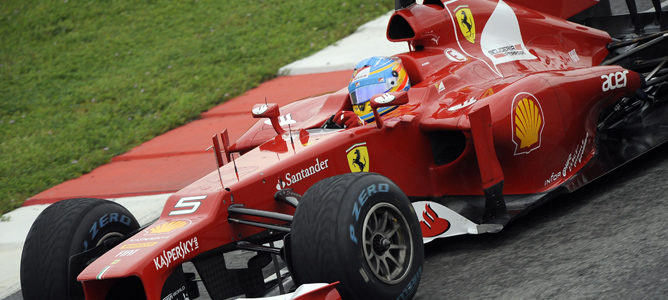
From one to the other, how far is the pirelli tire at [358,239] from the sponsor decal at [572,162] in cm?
164

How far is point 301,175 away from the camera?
4992mm

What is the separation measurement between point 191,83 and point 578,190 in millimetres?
7299

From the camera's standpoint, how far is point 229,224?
15.1 ft

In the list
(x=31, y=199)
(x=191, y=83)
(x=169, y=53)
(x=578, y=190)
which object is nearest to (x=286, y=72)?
(x=191, y=83)

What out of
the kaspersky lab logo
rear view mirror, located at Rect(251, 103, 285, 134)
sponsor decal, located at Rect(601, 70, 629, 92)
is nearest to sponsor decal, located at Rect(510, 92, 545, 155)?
sponsor decal, located at Rect(601, 70, 629, 92)

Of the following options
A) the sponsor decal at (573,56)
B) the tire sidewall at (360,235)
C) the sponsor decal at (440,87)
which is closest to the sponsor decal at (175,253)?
the tire sidewall at (360,235)

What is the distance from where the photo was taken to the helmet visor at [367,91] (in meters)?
5.72

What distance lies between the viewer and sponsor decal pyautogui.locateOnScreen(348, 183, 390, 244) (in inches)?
159

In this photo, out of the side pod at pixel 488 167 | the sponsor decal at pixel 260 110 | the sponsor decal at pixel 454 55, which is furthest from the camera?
the sponsor decal at pixel 454 55

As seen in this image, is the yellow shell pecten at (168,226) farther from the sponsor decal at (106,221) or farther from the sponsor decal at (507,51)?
the sponsor decal at (507,51)

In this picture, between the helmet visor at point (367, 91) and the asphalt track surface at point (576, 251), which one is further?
the helmet visor at point (367, 91)

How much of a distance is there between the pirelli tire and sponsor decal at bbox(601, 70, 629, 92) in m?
2.25

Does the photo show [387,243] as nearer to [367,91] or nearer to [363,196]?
[363,196]

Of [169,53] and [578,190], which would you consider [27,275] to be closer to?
[578,190]
